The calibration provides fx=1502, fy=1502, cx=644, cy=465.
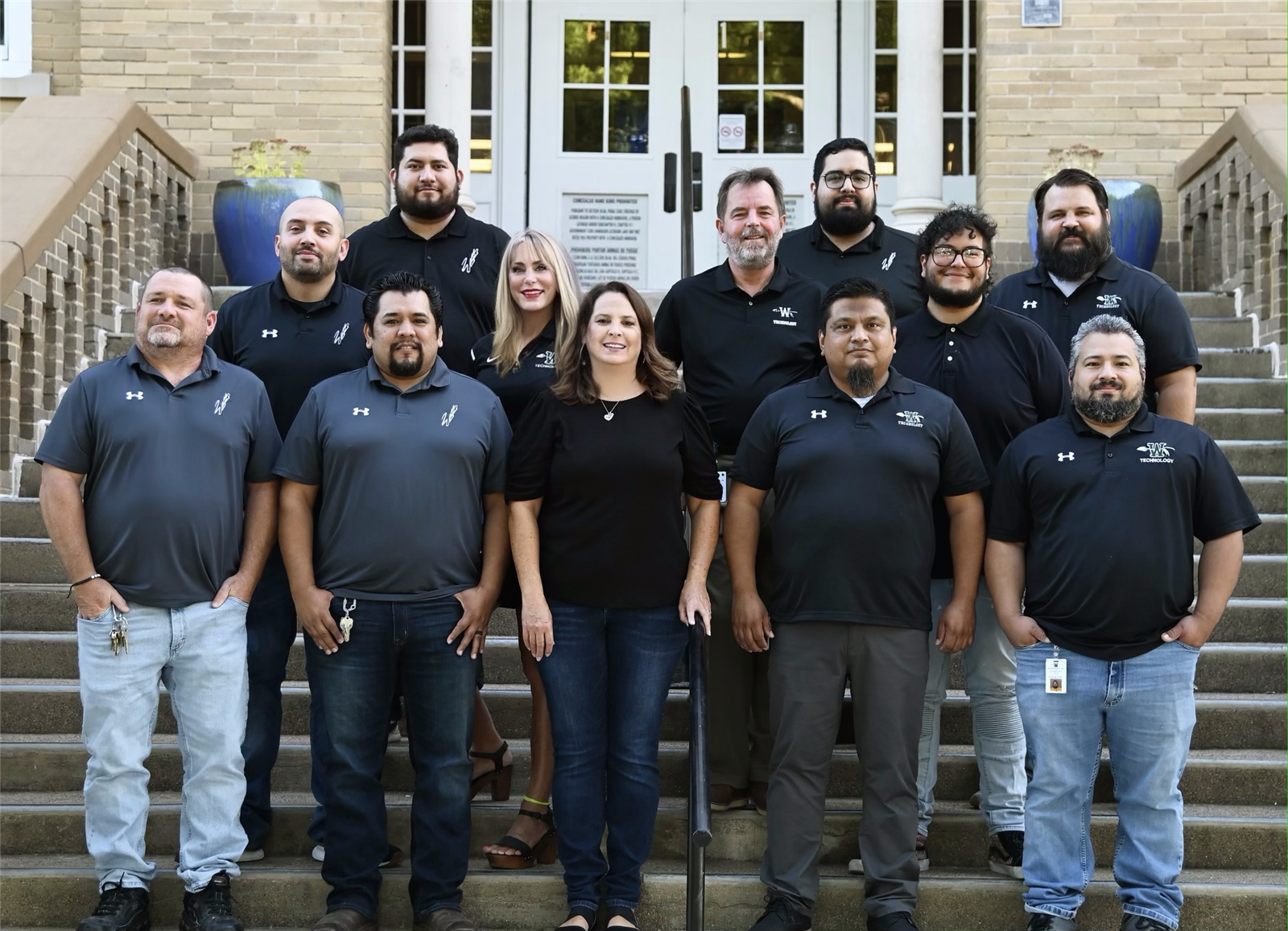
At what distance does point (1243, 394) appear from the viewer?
7.11m

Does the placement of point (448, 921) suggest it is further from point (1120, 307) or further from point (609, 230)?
Answer: point (609, 230)

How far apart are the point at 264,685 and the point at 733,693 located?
4.90 ft

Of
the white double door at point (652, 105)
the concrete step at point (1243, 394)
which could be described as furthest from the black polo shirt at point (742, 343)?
the white double door at point (652, 105)

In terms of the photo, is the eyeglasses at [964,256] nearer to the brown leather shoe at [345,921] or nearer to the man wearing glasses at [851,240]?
the man wearing glasses at [851,240]

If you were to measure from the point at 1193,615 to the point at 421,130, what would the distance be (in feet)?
9.91

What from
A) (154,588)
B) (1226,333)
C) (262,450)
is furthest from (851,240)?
(1226,333)

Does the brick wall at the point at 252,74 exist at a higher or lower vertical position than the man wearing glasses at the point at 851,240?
higher

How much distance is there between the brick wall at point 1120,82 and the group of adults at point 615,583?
16.4 feet

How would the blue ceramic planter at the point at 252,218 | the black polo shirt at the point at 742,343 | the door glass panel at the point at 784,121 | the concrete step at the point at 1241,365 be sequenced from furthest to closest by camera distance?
the door glass panel at the point at 784,121
the blue ceramic planter at the point at 252,218
the concrete step at the point at 1241,365
the black polo shirt at the point at 742,343

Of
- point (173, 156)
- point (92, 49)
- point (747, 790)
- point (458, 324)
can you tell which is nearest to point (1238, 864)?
point (747, 790)

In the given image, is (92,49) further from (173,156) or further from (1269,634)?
(1269,634)

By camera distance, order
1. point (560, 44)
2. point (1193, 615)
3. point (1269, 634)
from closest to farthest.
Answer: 1. point (1193, 615)
2. point (1269, 634)
3. point (560, 44)

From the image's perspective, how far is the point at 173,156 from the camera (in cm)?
864

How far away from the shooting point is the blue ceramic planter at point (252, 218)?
8.19 metres
